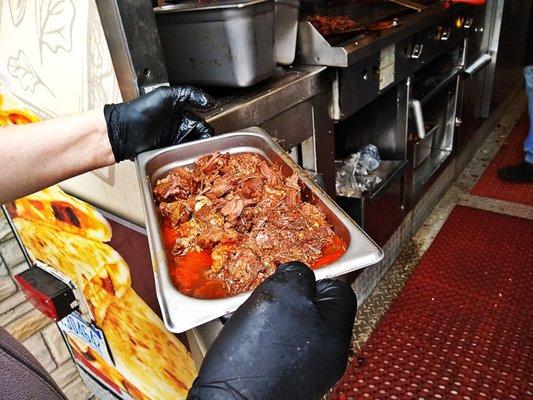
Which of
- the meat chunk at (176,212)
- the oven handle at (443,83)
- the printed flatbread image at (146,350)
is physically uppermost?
the meat chunk at (176,212)

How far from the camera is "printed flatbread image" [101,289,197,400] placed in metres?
1.93

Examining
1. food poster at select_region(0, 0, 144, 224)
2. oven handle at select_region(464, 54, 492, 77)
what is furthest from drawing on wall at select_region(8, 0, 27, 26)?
oven handle at select_region(464, 54, 492, 77)

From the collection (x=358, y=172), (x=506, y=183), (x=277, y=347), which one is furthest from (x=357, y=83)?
(x=506, y=183)

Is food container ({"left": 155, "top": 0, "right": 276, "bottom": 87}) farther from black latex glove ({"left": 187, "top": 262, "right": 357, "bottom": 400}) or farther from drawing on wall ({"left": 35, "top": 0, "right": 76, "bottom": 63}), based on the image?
black latex glove ({"left": 187, "top": 262, "right": 357, "bottom": 400})

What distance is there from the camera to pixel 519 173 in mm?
3996

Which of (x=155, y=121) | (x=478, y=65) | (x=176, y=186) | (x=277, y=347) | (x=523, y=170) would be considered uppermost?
(x=155, y=121)

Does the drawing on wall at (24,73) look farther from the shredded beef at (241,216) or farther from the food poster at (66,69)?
the shredded beef at (241,216)

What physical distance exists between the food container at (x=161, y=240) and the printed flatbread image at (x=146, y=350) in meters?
0.80

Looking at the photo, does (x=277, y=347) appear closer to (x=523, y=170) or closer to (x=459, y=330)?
(x=459, y=330)

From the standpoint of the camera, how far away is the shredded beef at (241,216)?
1.08 metres

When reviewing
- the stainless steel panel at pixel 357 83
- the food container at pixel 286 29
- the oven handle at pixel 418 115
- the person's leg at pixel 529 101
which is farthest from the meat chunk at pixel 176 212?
the person's leg at pixel 529 101

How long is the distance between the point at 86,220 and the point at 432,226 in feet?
8.77

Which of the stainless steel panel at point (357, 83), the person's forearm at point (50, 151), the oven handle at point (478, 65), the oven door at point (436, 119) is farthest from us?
the oven handle at point (478, 65)

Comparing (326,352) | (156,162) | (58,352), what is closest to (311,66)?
(156,162)
